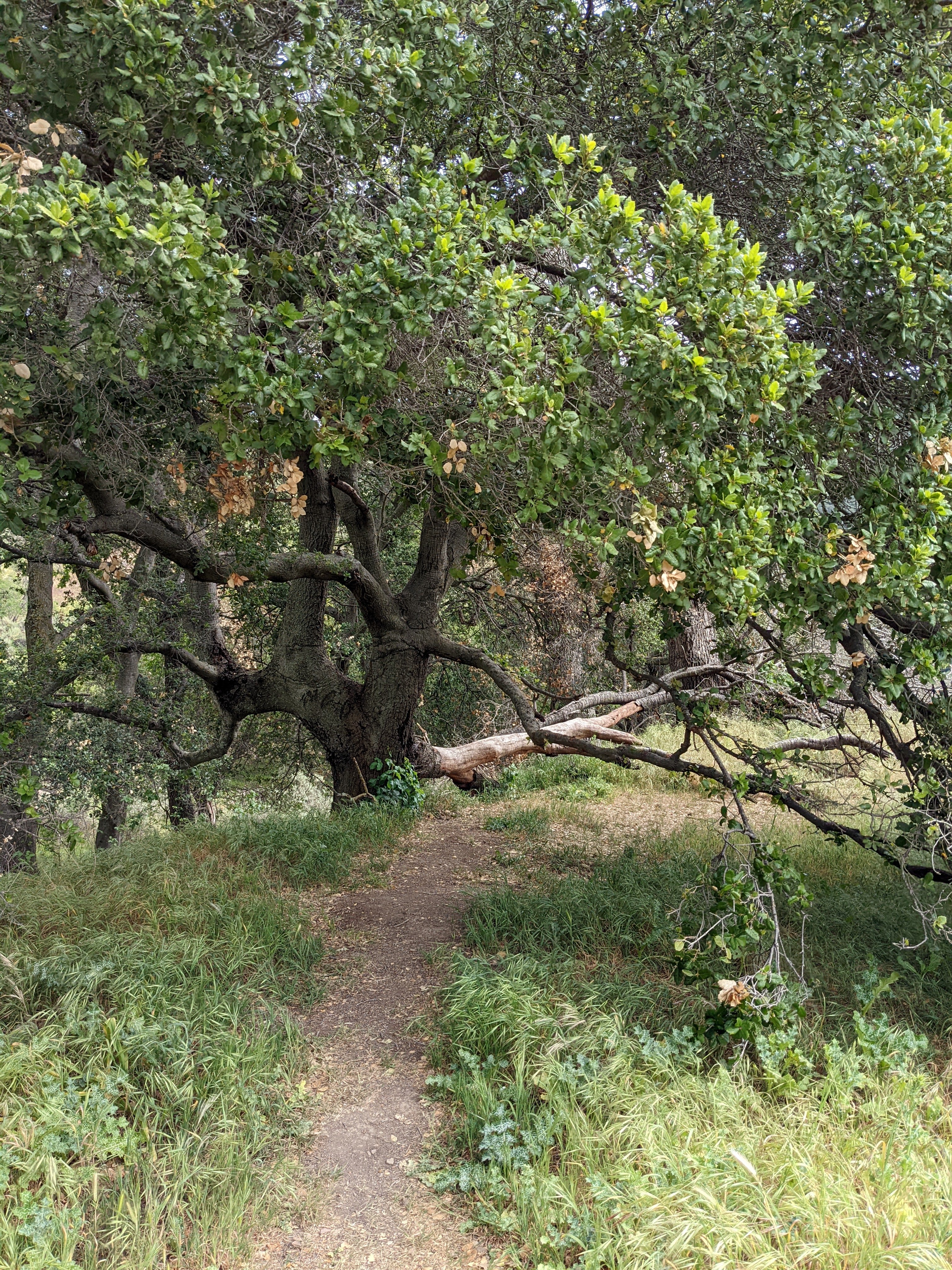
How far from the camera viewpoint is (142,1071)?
384 centimetres

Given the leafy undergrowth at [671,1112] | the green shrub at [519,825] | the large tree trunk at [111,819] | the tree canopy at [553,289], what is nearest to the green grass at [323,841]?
the green shrub at [519,825]

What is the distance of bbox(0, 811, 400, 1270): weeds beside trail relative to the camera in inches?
128

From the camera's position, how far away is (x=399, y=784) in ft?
26.3

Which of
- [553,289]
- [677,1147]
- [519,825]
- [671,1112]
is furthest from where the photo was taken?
[519,825]

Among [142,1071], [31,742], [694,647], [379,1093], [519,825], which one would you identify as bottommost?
[379,1093]

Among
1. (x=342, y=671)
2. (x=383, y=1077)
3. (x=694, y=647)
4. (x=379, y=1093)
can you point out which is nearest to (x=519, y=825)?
(x=342, y=671)

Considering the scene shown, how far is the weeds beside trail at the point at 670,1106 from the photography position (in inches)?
122

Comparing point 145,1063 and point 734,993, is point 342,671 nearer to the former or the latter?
point 145,1063

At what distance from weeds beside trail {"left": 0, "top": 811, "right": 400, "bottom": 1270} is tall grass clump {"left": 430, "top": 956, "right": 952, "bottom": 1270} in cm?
88

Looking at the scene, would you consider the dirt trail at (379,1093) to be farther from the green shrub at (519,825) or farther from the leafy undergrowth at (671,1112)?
the green shrub at (519,825)

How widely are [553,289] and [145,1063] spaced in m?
3.72

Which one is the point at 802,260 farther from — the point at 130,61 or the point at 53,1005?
the point at 53,1005

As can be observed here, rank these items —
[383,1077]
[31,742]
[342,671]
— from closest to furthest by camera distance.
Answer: [383,1077] → [31,742] → [342,671]

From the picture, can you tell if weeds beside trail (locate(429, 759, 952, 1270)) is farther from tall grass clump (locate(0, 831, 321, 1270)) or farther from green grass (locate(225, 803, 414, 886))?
green grass (locate(225, 803, 414, 886))
